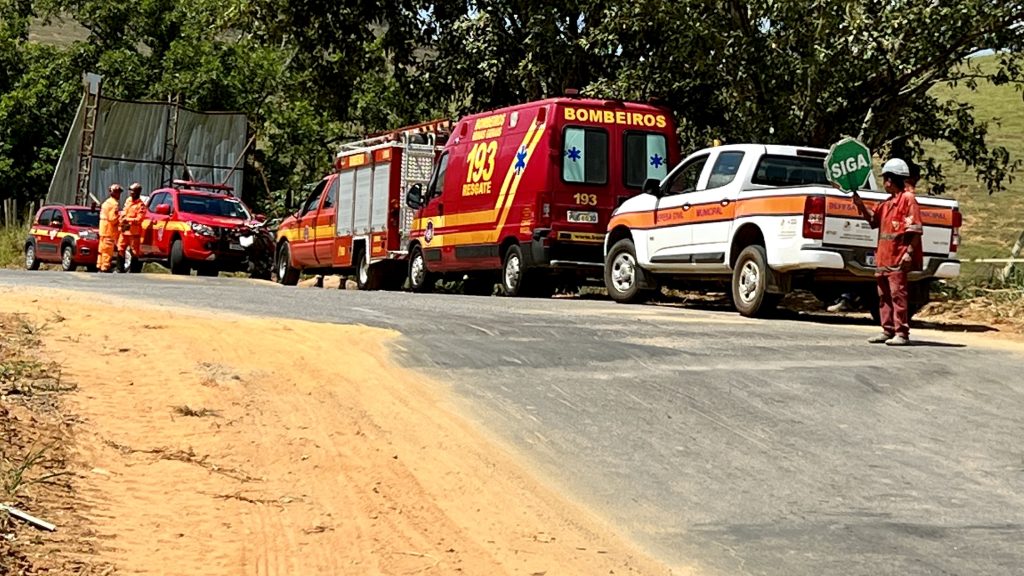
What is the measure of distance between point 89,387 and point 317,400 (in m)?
1.32

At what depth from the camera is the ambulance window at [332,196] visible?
2566 cm

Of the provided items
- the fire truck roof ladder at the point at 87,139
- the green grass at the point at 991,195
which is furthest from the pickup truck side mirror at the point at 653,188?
the fire truck roof ladder at the point at 87,139

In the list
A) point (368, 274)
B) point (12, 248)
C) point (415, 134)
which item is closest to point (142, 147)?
point (12, 248)

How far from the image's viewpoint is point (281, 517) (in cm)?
664

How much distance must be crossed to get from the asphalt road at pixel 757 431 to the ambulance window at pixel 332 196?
11.7m

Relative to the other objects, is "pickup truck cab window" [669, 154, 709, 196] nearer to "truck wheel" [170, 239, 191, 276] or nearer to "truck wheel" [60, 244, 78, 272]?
"truck wheel" [170, 239, 191, 276]

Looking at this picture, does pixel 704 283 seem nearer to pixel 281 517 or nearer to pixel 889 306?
pixel 889 306

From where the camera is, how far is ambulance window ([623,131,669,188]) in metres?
19.9

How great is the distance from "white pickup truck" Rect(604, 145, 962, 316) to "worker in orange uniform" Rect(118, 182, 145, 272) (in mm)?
12892

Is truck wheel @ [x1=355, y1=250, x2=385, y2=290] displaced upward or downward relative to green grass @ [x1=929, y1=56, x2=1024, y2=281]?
downward

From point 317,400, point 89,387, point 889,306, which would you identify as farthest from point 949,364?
point 89,387

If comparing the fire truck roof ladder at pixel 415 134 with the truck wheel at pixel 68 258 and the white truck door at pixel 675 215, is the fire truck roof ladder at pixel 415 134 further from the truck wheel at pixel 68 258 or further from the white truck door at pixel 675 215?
the truck wheel at pixel 68 258

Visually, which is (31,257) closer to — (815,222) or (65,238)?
(65,238)

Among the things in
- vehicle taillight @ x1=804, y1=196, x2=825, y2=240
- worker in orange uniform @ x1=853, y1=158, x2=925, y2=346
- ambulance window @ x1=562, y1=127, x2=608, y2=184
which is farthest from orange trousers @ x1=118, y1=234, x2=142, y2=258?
worker in orange uniform @ x1=853, y1=158, x2=925, y2=346
